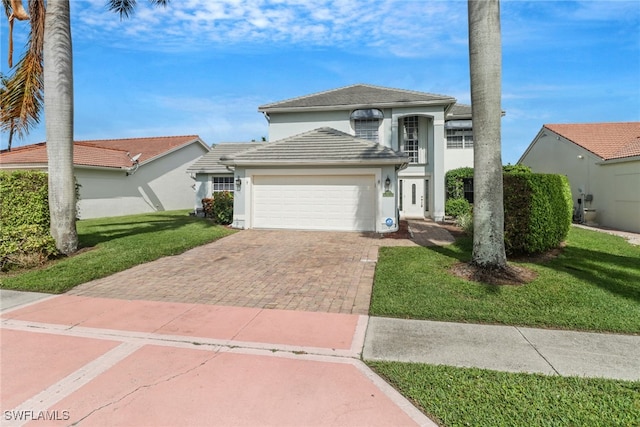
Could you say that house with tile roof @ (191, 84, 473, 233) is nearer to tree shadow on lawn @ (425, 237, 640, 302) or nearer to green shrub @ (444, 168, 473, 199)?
green shrub @ (444, 168, 473, 199)

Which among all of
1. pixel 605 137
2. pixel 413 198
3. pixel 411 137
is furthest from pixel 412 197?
Answer: pixel 605 137

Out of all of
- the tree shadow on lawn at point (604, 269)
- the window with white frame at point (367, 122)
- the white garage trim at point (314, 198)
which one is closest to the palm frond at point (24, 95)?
the white garage trim at point (314, 198)

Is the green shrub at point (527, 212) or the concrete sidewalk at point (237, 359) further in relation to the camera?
the green shrub at point (527, 212)

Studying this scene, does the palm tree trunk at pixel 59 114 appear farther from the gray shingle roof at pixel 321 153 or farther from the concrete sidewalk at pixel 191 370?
the gray shingle roof at pixel 321 153

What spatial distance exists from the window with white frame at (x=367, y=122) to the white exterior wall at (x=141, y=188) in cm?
1466

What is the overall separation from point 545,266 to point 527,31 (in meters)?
6.31

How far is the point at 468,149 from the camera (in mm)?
19656

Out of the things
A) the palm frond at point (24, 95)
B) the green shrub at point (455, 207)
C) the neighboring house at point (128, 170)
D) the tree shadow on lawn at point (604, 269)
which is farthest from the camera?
the neighboring house at point (128, 170)

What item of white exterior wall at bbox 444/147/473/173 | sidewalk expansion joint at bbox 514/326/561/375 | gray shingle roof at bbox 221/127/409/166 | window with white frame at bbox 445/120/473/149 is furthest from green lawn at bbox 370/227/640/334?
window with white frame at bbox 445/120/473/149

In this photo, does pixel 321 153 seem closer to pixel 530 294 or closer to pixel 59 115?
pixel 59 115

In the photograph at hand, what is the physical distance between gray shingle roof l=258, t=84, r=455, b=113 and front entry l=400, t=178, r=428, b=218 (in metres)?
4.18

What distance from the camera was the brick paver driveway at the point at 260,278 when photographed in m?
5.76

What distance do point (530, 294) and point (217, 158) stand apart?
19.2 meters

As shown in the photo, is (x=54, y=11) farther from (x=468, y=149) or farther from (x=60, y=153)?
(x=468, y=149)
